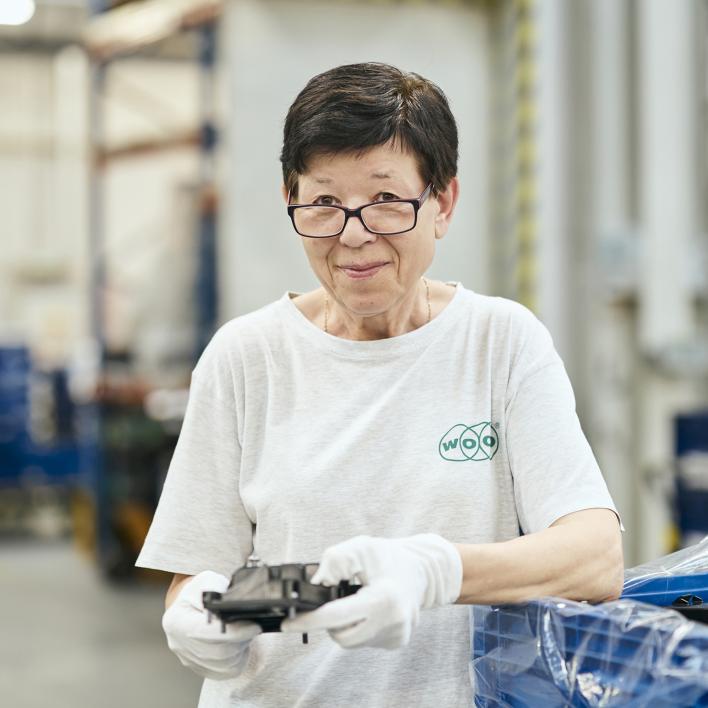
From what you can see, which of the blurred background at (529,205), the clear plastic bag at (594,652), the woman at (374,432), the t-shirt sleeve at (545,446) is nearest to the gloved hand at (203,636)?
the woman at (374,432)

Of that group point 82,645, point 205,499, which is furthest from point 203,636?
point 82,645

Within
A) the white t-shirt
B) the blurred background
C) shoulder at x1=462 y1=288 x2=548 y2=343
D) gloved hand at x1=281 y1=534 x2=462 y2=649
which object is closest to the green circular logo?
the white t-shirt

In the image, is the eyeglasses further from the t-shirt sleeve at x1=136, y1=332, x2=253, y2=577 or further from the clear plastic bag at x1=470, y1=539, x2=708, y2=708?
the clear plastic bag at x1=470, y1=539, x2=708, y2=708

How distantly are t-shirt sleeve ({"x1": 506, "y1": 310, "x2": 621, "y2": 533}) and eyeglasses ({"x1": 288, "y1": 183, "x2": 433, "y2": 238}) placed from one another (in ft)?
0.74

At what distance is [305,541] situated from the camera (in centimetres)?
134

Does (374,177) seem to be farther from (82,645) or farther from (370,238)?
(82,645)

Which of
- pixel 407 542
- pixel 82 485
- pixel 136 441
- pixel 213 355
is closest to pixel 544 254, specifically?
pixel 136 441

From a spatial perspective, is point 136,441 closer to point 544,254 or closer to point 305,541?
point 544,254

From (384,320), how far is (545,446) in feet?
0.89

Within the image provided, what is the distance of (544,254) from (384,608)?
12.4 feet

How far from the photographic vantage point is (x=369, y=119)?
1.27m

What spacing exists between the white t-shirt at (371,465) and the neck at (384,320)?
0.10ft

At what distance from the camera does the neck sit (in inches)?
55.7

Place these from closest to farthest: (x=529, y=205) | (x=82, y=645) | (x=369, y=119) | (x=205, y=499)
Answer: (x=369, y=119) < (x=205, y=499) < (x=529, y=205) < (x=82, y=645)
